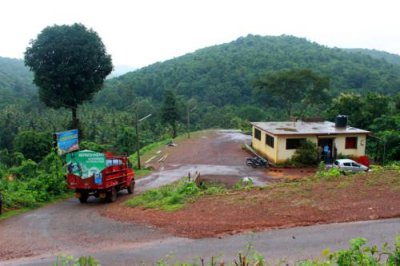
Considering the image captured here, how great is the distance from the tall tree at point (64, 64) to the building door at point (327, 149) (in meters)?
19.3

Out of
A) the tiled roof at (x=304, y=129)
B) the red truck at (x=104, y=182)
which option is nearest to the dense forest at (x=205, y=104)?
the red truck at (x=104, y=182)

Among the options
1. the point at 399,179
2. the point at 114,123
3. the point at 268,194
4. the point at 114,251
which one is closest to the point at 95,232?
the point at 114,251

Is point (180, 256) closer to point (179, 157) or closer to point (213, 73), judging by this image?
point (179, 157)

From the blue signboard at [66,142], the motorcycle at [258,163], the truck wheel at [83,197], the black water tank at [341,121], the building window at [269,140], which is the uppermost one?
the blue signboard at [66,142]

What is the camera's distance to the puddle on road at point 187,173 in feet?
79.0

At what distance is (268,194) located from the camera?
49.5 feet

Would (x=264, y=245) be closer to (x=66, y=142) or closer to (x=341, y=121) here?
(x=66, y=142)

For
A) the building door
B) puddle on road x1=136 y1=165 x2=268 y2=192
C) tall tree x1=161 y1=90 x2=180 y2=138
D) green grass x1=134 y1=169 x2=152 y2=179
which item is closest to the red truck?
puddle on road x1=136 y1=165 x2=268 y2=192

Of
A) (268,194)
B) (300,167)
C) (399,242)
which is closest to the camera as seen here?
(399,242)

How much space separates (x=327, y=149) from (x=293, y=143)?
2.95 metres

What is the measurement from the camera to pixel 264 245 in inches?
408

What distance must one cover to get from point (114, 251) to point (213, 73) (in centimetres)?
7641

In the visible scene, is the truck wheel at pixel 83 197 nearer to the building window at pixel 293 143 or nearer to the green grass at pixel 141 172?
the green grass at pixel 141 172

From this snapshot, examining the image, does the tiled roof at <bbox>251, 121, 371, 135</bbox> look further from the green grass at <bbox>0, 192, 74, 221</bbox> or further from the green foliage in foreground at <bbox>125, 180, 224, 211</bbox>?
the green grass at <bbox>0, 192, 74, 221</bbox>
